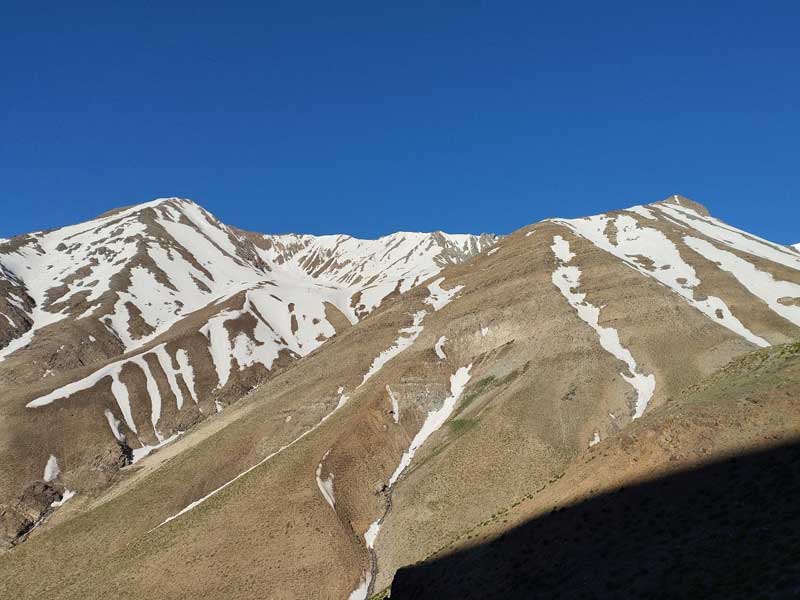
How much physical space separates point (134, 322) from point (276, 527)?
435ft

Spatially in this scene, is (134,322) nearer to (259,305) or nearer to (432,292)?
(259,305)

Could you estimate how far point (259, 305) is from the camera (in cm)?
16362

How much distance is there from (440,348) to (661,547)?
58.9 m

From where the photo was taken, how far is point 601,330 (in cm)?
7269

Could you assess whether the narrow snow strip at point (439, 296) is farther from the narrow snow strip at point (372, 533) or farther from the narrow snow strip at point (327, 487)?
the narrow snow strip at point (372, 533)

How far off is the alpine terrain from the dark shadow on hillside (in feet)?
0.41

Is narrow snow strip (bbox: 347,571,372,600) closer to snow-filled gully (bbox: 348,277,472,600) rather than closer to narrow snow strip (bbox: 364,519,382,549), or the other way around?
snow-filled gully (bbox: 348,277,472,600)

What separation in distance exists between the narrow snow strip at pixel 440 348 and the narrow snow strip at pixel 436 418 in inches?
124

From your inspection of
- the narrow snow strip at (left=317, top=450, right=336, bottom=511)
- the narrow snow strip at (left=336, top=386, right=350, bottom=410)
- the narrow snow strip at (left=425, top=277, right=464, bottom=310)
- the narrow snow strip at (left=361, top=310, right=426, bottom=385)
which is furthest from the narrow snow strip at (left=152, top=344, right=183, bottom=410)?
the narrow snow strip at (left=317, top=450, right=336, bottom=511)

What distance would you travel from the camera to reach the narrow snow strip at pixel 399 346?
274ft

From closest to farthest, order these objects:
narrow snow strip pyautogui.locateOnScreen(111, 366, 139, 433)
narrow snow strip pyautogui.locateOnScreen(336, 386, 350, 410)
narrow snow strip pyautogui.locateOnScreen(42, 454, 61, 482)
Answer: narrow snow strip pyautogui.locateOnScreen(336, 386, 350, 410), narrow snow strip pyautogui.locateOnScreen(42, 454, 61, 482), narrow snow strip pyautogui.locateOnScreen(111, 366, 139, 433)

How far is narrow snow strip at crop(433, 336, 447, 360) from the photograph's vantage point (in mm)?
79500

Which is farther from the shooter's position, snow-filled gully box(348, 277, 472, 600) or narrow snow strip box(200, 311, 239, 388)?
narrow snow strip box(200, 311, 239, 388)

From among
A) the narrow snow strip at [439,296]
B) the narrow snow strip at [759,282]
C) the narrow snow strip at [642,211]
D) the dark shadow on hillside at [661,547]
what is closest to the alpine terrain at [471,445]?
the dark shadow on hillside at [661,547]
